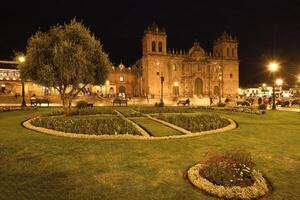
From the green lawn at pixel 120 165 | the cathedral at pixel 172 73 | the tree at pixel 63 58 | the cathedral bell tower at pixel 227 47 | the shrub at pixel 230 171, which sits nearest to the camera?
the green lawn at pixel 120 165

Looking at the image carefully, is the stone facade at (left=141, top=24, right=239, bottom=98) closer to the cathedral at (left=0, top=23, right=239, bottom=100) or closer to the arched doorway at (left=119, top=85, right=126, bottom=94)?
the cathedral at (left=0, top=23, right=239, bottom=100)

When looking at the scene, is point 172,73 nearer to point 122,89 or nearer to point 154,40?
point 154,40

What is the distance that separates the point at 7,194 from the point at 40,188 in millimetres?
633


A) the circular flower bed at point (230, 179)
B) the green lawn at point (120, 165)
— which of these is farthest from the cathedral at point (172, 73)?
the circular flower bed at point (230, 179)

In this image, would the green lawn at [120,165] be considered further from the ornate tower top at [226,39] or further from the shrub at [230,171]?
the ornate tower top at [226,39]

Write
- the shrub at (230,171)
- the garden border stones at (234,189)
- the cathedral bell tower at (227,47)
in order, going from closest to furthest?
the garden border stones at (234,189) < the shrub at (230,171) < the cathedral bell tower at (227,47)

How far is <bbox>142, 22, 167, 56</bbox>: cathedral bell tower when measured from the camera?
66125 millimetres

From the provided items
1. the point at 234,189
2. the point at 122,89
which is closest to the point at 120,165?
the point at 234,189

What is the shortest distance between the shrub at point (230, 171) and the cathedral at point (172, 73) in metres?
54.3

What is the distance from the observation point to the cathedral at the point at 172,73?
2601 inches

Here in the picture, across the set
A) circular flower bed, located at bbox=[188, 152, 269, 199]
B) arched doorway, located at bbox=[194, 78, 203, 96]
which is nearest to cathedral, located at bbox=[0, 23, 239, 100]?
arched doorway, located at bbox=[194, 78, 203, 96]

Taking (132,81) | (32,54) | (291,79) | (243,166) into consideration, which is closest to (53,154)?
(243,166)

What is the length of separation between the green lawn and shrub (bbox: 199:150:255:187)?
563mm

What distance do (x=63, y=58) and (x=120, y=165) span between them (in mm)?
11834
